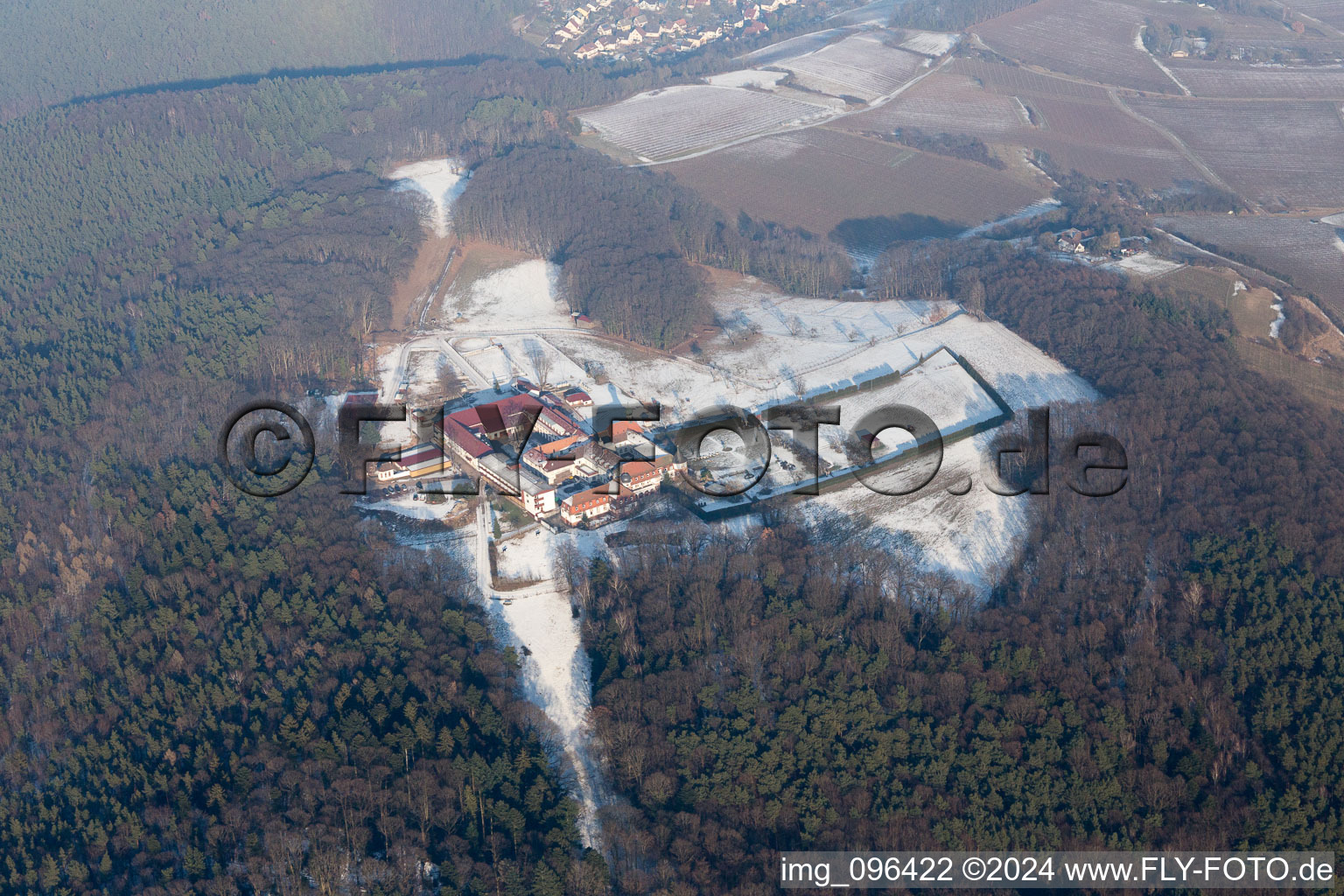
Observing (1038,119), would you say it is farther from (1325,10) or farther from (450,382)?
(450,382)

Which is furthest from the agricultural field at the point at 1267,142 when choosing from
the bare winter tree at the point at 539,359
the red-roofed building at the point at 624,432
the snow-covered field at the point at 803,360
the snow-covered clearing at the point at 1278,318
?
the red-roofed building at the point at 624,432

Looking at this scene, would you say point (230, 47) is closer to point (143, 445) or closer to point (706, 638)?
point (143, 445)

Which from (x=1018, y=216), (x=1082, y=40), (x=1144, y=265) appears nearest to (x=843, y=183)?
(x=1018, y=216)

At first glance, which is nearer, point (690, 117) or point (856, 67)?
point (690, 117)

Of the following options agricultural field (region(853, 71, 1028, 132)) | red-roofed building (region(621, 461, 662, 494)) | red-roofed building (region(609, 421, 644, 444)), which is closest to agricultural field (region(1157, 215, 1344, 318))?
agricultural field (region(853, 71, 1028, 132))

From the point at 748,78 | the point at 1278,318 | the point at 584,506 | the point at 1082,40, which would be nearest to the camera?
the point at 584,506
